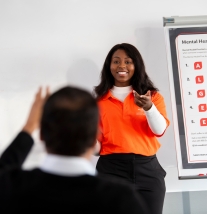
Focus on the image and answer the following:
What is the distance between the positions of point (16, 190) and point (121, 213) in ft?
0.83

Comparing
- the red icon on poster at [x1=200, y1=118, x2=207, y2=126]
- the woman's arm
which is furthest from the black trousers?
the red icon on poster at [x1=200, y1=118, x2=207, y2=126]

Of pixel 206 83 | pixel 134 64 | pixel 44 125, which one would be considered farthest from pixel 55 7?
pixel 44 125

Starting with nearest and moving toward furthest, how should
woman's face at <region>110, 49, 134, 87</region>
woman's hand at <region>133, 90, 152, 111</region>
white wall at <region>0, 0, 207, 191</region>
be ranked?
woman's hand at <region>133, 90, 152, 111</region>
woman's face at <region>110, 49, 134, 87</region>
white wall at <region>0, 0, 207, 191</region>

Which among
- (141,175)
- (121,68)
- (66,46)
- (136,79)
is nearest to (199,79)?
(136,79)

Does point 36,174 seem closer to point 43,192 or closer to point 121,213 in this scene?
point 43,192

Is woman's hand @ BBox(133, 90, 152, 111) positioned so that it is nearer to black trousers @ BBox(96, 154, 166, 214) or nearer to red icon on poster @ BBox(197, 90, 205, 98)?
black trousers @ BBox(96, 154, 166, 214)

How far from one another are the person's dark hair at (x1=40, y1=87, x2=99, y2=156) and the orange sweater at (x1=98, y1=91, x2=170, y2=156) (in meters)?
1.23

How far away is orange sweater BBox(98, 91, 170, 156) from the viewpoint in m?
2.12

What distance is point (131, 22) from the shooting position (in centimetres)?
265

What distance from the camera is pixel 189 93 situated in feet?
8.01

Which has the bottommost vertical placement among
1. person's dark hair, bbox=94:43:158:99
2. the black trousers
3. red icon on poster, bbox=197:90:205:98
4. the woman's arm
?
the black trousers

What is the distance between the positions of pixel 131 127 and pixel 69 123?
1.31m

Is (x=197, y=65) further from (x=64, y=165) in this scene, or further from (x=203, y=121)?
(x=64, y=165)

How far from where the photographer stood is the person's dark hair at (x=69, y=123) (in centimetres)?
87
